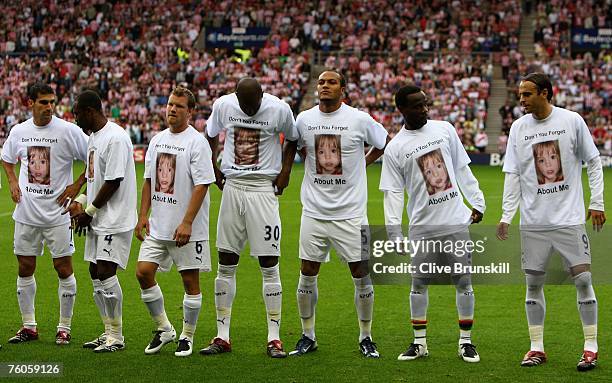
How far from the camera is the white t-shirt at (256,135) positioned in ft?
28.8

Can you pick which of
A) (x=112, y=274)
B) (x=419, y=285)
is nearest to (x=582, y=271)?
(x=419, y=285)

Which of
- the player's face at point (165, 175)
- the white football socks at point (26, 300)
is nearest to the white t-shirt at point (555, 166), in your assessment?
the player's face at point (165, 175)

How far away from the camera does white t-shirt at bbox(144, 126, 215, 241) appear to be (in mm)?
8570

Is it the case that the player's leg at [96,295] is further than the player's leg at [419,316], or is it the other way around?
the player's leg at [96,295]

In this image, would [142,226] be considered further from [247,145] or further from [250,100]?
[250,100]

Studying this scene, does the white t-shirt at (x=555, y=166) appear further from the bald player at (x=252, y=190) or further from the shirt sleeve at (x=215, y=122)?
the shirt sleeve at (x=215, y=122)

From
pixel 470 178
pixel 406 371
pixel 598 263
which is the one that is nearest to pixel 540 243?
pixel 470 178

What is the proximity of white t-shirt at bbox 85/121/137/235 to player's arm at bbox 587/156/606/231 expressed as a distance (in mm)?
3819

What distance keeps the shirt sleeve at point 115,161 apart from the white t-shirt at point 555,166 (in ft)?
10.9

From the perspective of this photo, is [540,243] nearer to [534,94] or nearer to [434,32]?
[534,94]

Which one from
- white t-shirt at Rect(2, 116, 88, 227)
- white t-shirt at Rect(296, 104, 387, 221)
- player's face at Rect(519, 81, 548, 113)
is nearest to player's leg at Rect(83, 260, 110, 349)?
white t-shirt at Rect(2, 116, 88, 227)

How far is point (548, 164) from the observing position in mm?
8156

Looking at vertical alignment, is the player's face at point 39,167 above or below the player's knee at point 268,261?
above

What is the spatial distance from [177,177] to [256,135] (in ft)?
2.53
